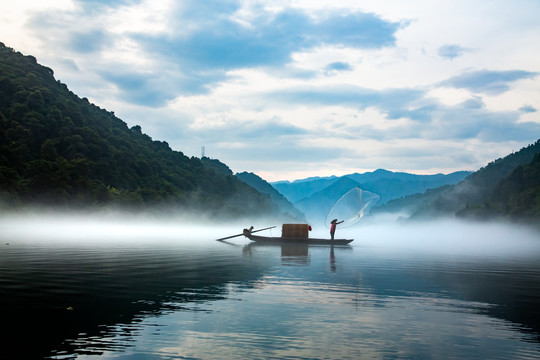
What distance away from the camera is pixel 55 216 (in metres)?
157

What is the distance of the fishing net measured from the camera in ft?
250

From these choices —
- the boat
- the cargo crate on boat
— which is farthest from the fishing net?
the cargo crate on boat

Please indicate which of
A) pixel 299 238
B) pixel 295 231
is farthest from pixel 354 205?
pixel 295 231

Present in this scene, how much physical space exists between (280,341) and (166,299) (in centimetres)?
925

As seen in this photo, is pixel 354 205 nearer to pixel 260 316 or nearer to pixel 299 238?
pixel 299 238

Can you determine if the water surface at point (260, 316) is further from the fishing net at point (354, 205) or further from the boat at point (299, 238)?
the boat at point (299, 238)

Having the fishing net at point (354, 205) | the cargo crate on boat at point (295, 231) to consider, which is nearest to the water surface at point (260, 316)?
the fishing net at point (354, 205)

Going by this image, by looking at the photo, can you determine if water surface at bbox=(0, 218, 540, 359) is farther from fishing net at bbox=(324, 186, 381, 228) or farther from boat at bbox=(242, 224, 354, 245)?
boat at bbox=(242, 224, 354, 245)

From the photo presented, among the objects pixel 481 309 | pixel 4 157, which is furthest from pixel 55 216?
pixel 481 309

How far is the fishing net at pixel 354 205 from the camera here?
76.2 m

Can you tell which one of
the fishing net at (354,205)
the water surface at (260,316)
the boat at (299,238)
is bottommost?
the water surface at (260,316)

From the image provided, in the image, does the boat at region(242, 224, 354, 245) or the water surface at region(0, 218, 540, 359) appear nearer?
the water surface at region(0, 218, 540, 359)

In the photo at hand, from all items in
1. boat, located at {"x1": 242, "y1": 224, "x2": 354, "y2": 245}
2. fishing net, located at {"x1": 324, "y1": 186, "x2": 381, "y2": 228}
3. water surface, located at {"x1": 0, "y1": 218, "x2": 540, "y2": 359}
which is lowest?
water surface, located at {"x1": 0, "y1": 218, "x2": 540, "y2": 359}

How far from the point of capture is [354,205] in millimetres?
77062
